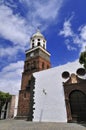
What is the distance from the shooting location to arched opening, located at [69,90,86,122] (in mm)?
15461

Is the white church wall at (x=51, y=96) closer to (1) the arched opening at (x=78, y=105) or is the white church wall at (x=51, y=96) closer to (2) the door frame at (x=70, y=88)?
(2) the door frame at (x=70, y=88)

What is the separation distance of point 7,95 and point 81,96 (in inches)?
693

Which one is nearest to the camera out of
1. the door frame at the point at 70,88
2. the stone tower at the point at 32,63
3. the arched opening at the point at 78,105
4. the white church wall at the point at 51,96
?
the arched opening at the point at 78,105

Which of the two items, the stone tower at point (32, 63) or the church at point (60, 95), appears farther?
the stone tower at point (32, 63)

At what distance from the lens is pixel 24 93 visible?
88.2 feet

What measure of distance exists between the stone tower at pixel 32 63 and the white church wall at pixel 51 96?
7.27 metres

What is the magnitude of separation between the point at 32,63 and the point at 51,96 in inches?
546

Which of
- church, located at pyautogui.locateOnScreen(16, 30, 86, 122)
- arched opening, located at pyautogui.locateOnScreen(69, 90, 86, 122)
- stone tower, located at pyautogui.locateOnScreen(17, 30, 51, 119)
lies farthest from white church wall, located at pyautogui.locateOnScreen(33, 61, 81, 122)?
stone tower, located at pyautogui.locateOnScreen(17, 30, 51, 119)

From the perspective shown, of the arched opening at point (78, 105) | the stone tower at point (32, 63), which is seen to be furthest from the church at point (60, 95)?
the stone tower at point (32, 63)

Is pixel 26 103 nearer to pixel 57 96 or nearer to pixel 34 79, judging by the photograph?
pixel 34 79

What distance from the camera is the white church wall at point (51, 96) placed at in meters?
16.6

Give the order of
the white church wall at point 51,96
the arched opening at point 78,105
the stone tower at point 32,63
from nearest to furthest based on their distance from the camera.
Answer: the arched opening at point 78,105 < the white church wall at point 51,96 < the stone tower at point 32,63

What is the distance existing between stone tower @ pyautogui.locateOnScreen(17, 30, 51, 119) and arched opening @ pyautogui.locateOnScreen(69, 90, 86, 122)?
10948 mm

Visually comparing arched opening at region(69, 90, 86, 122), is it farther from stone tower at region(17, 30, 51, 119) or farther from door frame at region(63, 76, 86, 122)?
stone tower at region(17, 30, 51, 119)
